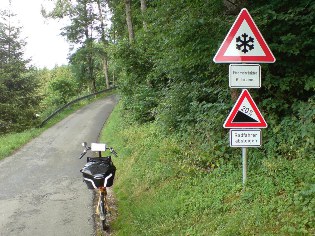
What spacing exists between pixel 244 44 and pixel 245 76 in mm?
440

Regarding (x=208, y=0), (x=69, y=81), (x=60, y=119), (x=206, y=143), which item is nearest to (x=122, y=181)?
(x=206, y=143)

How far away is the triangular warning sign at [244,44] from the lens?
4.39m

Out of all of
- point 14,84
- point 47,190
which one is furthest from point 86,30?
point 47,190

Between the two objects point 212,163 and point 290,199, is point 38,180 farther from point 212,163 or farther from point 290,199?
point 290,199

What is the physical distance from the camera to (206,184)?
19.9ft

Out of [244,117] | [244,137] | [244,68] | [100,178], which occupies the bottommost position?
[100,178]

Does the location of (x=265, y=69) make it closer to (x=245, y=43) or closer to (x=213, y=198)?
(x=245, y=43)

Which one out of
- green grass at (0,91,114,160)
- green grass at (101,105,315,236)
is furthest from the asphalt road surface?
green grass at (101,105,315,236)

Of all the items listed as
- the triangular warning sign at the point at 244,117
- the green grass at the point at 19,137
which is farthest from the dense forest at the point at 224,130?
the green grass at the point at 19,137

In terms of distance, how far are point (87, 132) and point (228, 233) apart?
1436 cm

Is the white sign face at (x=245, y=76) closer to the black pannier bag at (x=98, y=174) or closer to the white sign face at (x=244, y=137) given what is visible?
the white sign face at (x=244, y=137)

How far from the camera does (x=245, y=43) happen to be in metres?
4.45

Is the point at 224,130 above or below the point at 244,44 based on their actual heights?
below

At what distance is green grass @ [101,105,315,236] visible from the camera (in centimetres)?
432
